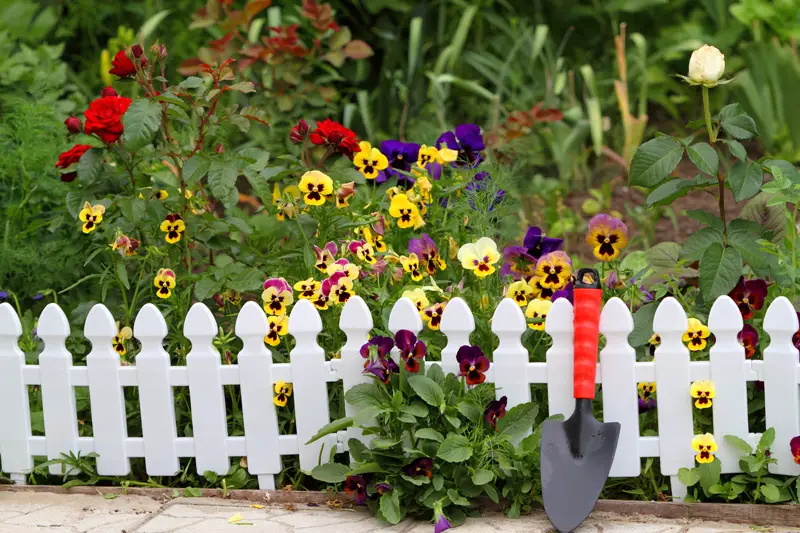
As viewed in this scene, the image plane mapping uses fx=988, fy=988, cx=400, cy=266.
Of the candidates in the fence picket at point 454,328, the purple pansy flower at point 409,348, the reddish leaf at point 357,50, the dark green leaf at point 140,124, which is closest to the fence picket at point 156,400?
the dark green leaf at point 140,124

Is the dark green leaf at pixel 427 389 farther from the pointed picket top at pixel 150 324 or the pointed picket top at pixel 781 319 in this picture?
the pointed picket top at pixel 781 319

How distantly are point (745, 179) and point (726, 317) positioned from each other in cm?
40

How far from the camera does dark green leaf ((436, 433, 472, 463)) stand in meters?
2.58

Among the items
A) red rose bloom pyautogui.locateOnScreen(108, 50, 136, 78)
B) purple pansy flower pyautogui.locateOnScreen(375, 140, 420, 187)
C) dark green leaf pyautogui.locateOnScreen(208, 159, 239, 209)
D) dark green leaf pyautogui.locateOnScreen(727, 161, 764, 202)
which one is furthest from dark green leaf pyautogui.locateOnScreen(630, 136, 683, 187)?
red rose bloom pyautogui.locateOnScreen(108, 50, 136, 78)

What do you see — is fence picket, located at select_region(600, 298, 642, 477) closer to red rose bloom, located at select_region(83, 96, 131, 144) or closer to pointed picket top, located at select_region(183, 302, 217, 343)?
pointed picket top, located at select_region(183, 302, 217, 343)

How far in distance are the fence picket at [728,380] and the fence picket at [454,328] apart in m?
0.65

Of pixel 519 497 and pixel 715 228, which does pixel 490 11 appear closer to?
pixel 715 228

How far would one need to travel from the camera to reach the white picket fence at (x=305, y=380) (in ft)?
8.75

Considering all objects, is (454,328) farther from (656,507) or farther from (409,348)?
(656,507)

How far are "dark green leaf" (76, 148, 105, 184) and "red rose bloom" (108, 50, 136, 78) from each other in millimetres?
321

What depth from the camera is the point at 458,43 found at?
5.48 m

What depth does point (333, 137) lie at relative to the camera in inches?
125

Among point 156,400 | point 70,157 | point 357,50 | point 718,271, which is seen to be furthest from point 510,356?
point 357,50

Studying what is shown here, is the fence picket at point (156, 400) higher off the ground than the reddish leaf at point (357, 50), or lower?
lower
